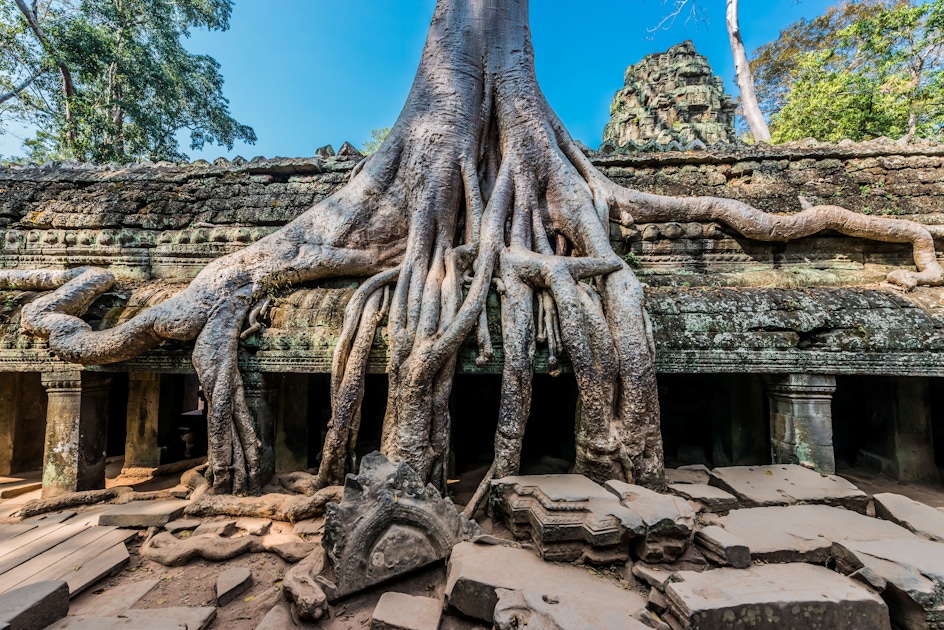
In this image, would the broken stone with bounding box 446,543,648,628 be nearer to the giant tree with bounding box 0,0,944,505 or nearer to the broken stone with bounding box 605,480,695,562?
the broken stone with bounding box 605,480,695,562

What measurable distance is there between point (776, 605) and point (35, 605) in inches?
121

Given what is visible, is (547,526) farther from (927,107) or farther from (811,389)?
(927,107)

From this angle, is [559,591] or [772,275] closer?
[559,591]

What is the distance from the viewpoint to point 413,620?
1.84m

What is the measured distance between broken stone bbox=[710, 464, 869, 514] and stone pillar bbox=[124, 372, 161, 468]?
5.97m

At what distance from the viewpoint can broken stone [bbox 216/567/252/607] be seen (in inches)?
84.0

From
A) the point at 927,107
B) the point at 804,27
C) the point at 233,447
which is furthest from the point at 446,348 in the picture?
the point at 804,27

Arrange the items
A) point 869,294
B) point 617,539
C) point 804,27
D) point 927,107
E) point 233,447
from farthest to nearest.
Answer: point 804,27, point 927,107, point 869,294, point 233,447, point 617,539

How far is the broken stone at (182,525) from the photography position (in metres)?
2.83

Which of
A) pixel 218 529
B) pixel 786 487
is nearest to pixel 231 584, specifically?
pixel 218 529

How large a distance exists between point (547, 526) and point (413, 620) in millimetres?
776

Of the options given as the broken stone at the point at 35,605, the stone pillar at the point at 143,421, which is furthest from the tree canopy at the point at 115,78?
the broken stone at the point at 35,605

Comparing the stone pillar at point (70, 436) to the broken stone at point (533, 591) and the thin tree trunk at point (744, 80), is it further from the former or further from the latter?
the thin tree trunk at point (744, 80)

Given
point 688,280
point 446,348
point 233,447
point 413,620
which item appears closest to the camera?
point 413,620
